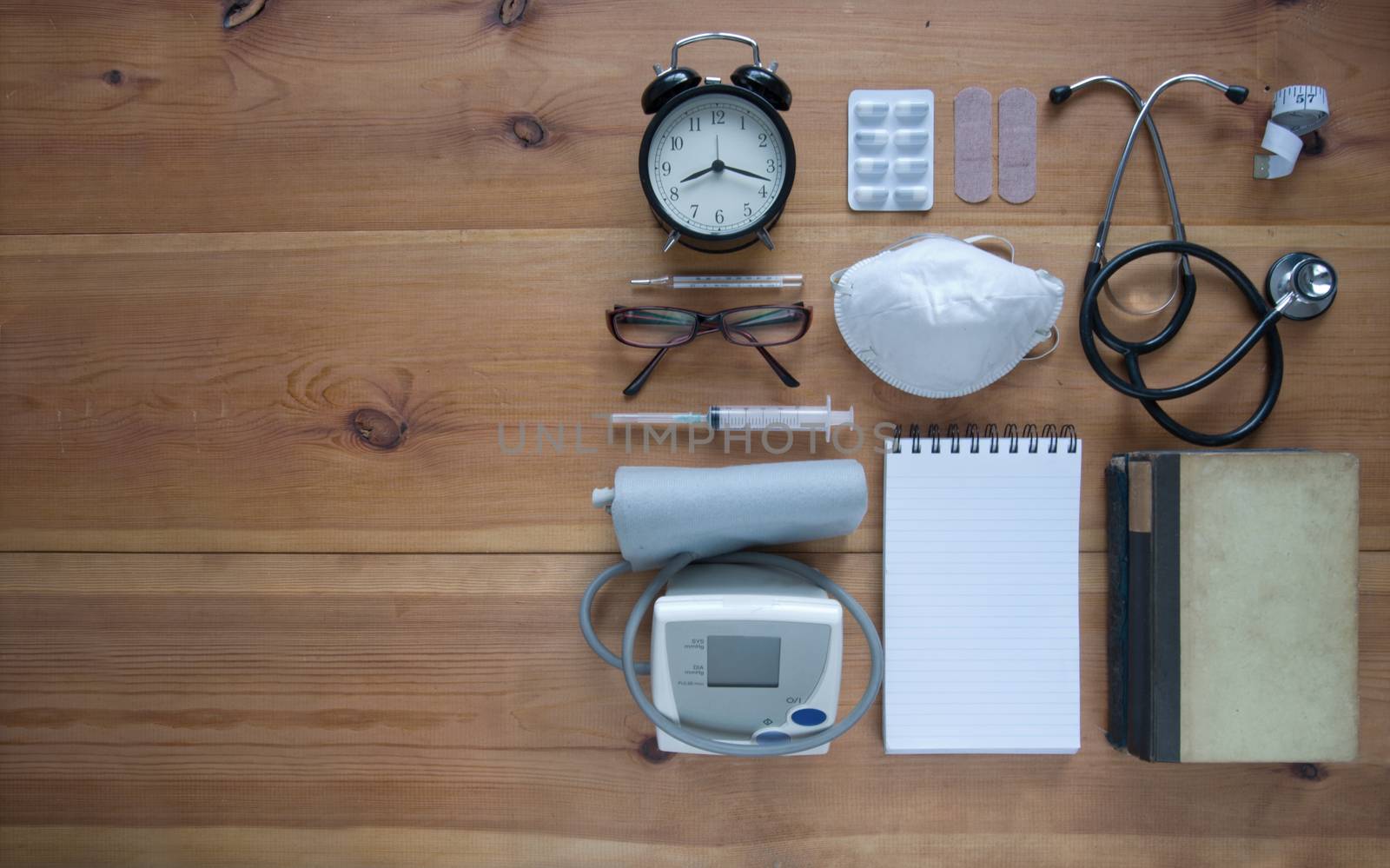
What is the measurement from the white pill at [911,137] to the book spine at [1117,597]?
401 mm

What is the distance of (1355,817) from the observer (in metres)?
0.86

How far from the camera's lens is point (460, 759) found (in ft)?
2.87

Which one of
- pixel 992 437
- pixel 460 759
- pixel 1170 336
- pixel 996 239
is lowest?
pixel 460 759

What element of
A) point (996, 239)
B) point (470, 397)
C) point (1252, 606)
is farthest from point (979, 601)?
point (470, 397)

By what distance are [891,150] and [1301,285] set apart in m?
0.46

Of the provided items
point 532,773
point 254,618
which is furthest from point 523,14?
point 532,773

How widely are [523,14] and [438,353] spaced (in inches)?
15.1

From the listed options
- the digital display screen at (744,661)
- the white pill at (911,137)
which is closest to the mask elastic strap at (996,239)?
the white pill at (911,137)

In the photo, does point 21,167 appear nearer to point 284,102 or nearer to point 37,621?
point 284,102

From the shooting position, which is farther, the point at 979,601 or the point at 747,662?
the point at 979,601

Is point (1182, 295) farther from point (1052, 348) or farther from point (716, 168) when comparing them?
point (716, 168)

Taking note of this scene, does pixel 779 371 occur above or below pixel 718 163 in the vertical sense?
below

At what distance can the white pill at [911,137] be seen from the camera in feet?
2.71

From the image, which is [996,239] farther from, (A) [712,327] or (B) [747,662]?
(B) [747,662]
